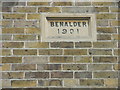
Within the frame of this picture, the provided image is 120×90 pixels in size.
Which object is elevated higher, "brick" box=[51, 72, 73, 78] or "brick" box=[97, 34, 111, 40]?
"brick" box=[97, 34, 111, 40]

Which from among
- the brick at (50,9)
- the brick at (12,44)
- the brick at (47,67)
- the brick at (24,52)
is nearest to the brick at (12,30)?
the brick at (12,44)

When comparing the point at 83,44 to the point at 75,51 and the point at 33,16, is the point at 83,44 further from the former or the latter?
the point at 33,16

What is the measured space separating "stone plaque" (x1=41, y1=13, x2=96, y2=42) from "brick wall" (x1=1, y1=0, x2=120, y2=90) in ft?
0.21

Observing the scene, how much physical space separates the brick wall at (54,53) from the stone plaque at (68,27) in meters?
0.07

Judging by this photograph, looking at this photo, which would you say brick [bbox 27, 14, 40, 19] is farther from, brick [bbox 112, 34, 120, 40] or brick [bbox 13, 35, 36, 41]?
brick [bbox 112, 34, 120, 40]

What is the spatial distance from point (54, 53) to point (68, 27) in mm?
389

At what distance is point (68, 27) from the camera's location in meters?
2.91

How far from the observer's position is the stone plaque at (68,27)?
114 inches

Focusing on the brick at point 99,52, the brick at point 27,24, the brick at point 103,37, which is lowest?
the brick at point 99,52

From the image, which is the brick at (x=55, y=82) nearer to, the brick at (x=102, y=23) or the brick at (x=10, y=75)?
the brick at (x=10, y=75)

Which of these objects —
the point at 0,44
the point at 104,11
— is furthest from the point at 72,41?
the point at 0,44

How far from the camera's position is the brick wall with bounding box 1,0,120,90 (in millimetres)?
2842

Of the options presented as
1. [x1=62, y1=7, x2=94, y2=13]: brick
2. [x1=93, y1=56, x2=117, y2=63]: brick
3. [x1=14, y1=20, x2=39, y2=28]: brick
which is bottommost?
[x1=93, y1=56, x2=117, y2=63]: brick

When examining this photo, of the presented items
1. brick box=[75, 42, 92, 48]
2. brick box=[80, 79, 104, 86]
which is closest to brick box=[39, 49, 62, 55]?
brick box=[75, 42, 92, 48]
